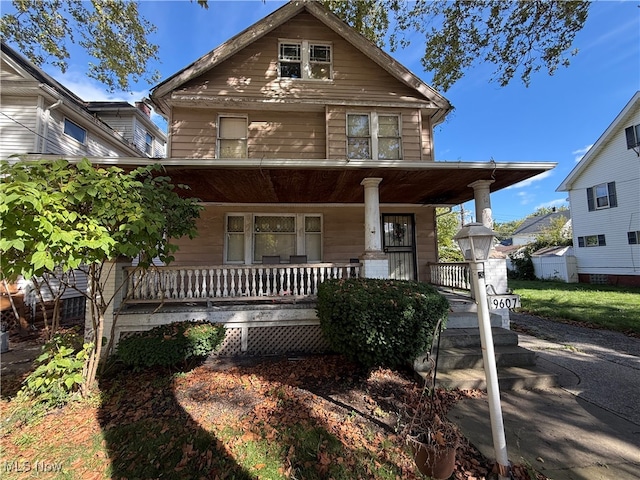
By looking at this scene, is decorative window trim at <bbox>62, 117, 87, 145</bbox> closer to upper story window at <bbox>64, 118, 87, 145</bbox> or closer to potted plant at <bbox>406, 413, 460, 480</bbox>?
upper story window at <bbox>64, 118, 87, 145</bbox>

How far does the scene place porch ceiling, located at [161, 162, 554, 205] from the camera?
5.37 meters

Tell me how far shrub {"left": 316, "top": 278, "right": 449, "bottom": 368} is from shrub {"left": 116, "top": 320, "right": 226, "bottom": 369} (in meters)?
2.08

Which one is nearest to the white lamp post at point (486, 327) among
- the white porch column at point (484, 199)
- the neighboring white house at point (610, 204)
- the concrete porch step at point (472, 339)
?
the concrete porch step at point (472, 339)

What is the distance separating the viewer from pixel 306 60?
26.0 ft

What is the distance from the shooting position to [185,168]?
5.16 m

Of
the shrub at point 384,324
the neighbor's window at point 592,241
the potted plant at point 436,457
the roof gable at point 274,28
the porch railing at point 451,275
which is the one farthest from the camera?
the neighbor's window at point 592,241

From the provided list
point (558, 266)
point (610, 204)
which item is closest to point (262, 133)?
point (610, 204)

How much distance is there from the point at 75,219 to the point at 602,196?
22.1 meters

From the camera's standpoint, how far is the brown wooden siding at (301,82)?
25.1 feet

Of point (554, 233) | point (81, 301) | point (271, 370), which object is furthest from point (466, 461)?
point (554, 233)

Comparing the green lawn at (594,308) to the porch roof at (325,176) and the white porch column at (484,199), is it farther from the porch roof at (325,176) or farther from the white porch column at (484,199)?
the porch roof at (325,176)

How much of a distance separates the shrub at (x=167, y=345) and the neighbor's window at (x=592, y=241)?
2033cm

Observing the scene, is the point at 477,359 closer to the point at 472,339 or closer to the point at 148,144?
the point at 472,339

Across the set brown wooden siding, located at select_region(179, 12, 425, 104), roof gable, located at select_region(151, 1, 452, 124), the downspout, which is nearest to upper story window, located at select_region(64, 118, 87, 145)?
the downspout
